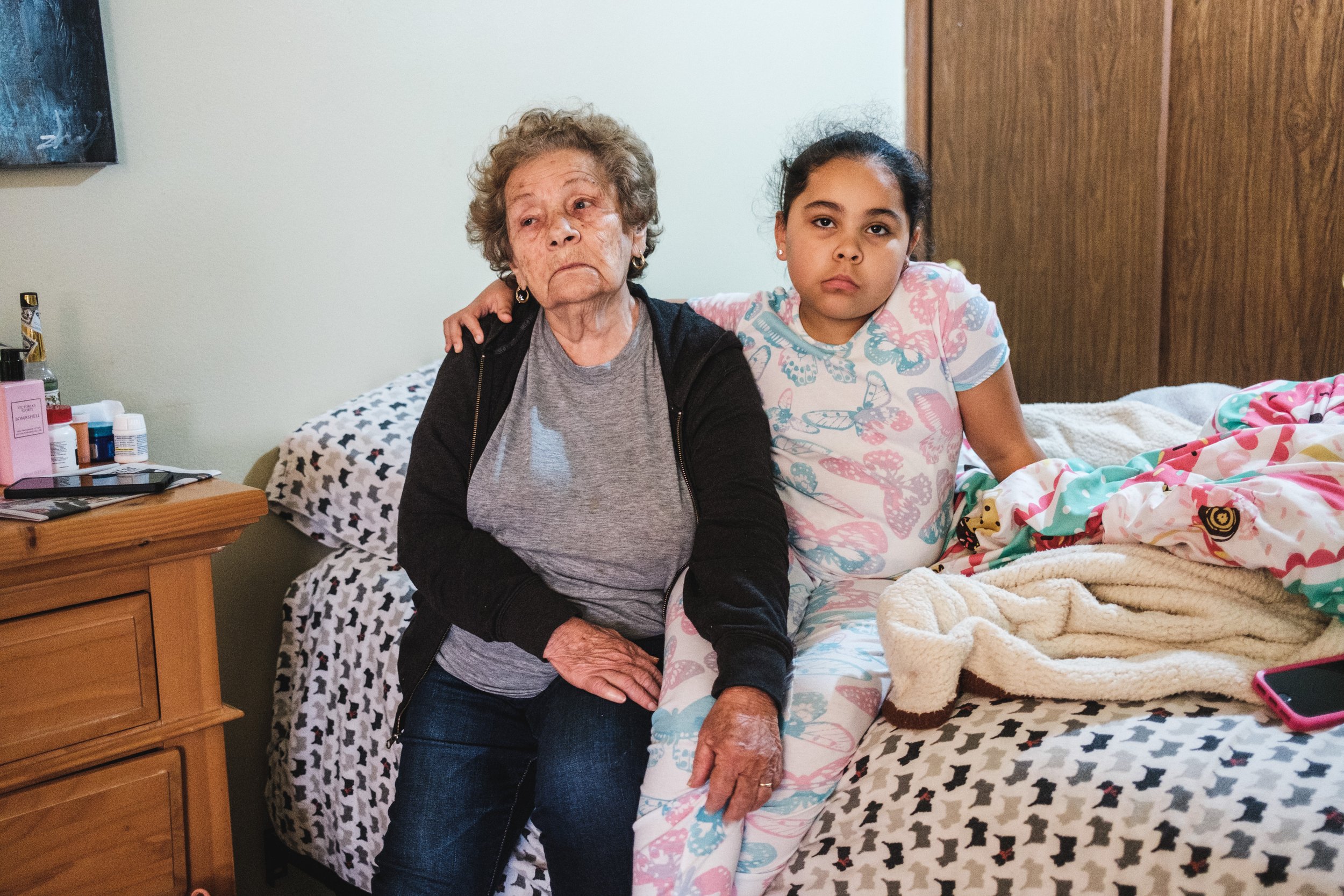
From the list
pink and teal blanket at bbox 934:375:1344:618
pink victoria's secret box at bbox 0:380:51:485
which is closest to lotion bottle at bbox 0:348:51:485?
pink victoria's secret box at bbox 0:380:51:485

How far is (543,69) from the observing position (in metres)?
2.08

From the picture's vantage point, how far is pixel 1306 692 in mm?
976

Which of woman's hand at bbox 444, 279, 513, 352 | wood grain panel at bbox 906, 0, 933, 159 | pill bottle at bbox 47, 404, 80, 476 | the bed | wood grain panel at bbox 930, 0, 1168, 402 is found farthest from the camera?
wood grain panel at bbox 906, 0, 933, 159

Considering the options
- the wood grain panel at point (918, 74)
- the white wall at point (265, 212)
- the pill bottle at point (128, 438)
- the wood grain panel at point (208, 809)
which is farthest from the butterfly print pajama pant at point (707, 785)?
the wood grain panel at point (918, 74)

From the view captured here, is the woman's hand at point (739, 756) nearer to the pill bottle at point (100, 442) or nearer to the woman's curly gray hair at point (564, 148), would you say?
the woman's curly gray hair at point (564, 148)

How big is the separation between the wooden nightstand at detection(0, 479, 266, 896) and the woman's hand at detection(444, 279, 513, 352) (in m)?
0.34

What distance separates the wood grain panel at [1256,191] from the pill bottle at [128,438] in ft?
8.46

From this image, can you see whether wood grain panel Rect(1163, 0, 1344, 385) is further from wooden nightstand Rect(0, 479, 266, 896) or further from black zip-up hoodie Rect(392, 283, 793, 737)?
wooden nightstand Rect(0, 479, 266, 896)

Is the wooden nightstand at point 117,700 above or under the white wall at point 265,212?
under

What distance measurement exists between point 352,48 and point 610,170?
664mm

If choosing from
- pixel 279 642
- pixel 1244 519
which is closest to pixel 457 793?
pixel 279 642

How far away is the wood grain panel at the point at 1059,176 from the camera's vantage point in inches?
108

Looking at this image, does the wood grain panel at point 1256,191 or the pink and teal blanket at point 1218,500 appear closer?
the pink and teal blanket at point 1218,500

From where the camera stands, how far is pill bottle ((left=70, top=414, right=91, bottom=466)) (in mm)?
1393
